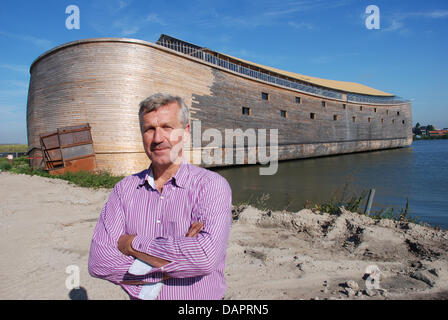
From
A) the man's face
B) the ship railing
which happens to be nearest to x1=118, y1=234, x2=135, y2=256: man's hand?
the man's face

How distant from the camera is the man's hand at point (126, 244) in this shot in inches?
53.3

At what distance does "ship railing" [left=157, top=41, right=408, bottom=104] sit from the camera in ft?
55.2

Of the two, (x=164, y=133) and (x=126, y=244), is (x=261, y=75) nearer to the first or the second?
(x=164, y=133)

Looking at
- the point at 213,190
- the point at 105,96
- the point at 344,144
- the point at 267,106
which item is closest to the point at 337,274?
the point at 213,190

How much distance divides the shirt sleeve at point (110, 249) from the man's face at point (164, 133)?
406mm

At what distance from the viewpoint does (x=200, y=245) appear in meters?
1.25

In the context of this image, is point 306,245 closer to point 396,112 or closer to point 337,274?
point 337,274

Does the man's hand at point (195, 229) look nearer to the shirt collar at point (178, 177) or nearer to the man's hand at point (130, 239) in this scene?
the man's hand at point (130, 239)

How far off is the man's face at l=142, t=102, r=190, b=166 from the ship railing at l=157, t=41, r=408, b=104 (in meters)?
16.2

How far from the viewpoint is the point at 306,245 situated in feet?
13.3

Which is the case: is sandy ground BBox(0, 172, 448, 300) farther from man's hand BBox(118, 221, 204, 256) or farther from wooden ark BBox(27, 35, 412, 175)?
wooden ark BBox(27, 35, 412, 175)

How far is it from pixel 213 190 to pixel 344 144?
106 feet

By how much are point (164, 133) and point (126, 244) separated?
69cm
